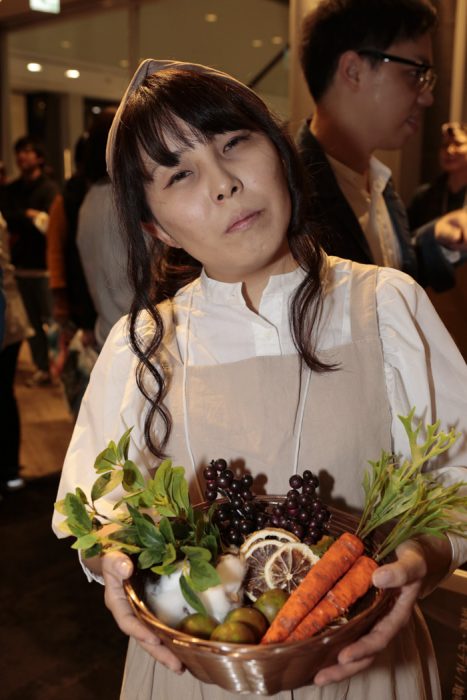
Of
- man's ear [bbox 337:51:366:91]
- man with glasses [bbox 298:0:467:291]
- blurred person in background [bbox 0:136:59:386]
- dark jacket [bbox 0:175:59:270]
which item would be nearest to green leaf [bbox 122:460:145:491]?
man with glasses [bbox 298:0:467:291]

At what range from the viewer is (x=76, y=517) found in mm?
890

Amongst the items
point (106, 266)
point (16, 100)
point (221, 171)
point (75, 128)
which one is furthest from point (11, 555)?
point (16, 100)

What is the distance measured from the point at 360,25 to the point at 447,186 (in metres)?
1.03

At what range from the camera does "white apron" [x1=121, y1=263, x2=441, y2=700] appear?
3.64 feet

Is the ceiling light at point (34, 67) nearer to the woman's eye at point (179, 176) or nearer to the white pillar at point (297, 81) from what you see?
the white pillar at point (297, 81)

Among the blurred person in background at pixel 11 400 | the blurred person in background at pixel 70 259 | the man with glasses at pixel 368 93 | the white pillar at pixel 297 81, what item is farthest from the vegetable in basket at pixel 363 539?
the blurred person in background at pixel 11 400

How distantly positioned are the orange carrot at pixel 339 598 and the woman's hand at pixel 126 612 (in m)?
0.15

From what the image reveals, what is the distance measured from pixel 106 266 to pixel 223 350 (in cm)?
172

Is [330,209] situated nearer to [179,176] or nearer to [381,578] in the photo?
[179,176]

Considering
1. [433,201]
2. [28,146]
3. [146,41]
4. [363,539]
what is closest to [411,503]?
[363,539]

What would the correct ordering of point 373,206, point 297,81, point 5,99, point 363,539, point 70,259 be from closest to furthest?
1. point 363,539
2. point 373,206
3. point 297,81
4. point 70,259
5. point 5,99

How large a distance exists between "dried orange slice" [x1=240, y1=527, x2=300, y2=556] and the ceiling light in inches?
292

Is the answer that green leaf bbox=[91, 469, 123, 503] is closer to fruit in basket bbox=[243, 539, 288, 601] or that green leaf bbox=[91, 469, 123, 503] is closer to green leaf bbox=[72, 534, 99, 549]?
green leaf bbox=[72, 534, 99, 549]

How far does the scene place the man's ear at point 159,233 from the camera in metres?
1.24
